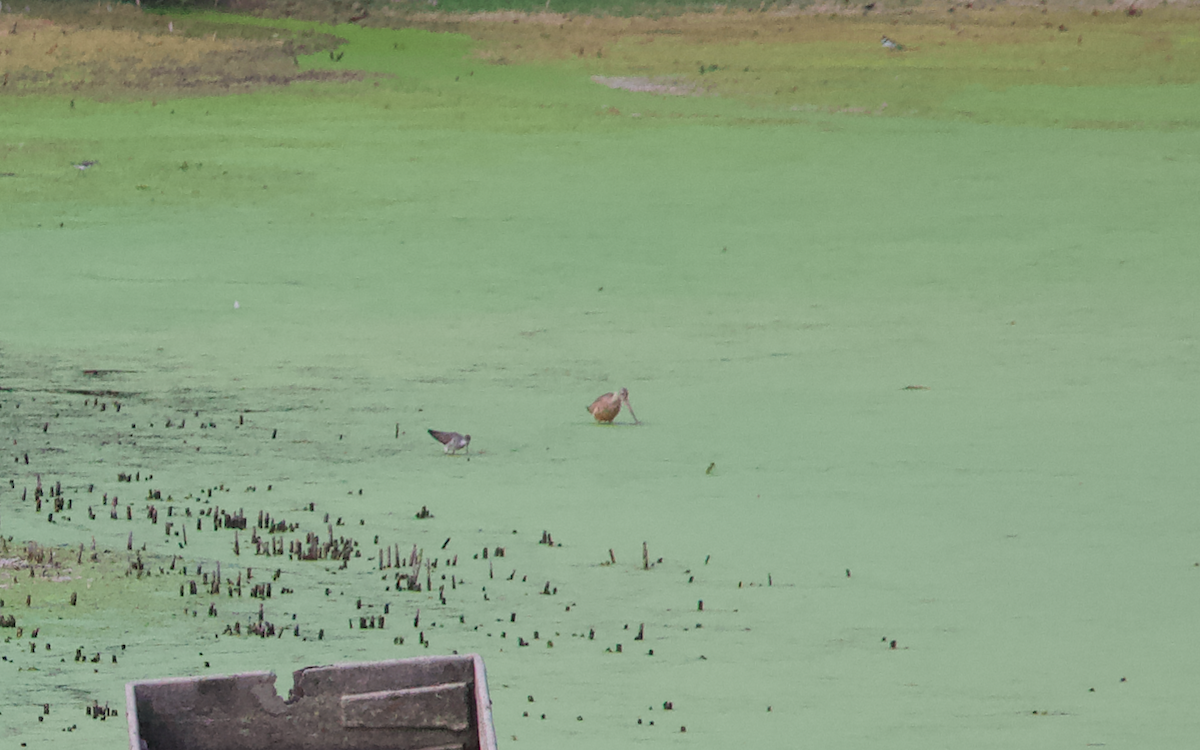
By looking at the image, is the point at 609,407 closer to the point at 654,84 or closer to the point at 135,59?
the point at 654,84

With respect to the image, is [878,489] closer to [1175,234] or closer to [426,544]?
[426,544]

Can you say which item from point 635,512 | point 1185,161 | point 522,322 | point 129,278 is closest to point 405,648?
point 635,512

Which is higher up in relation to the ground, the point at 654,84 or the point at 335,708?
the point at 654,84

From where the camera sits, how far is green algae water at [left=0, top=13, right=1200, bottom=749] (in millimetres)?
4840

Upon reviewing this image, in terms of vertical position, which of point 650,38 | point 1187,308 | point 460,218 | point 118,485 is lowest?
point 118,485

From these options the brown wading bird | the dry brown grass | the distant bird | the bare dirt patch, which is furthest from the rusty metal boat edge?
the dry brown grass

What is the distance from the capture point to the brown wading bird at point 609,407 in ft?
24.1

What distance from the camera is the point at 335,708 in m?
3.05

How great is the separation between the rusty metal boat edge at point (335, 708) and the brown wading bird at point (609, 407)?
13.9 ft

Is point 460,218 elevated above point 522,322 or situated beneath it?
elevated above

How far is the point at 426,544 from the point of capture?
19.2ft

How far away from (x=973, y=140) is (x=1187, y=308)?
429cm

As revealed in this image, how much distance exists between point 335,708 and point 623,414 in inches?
183

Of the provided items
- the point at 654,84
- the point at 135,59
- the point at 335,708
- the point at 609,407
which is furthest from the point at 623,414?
the point at 135,59
